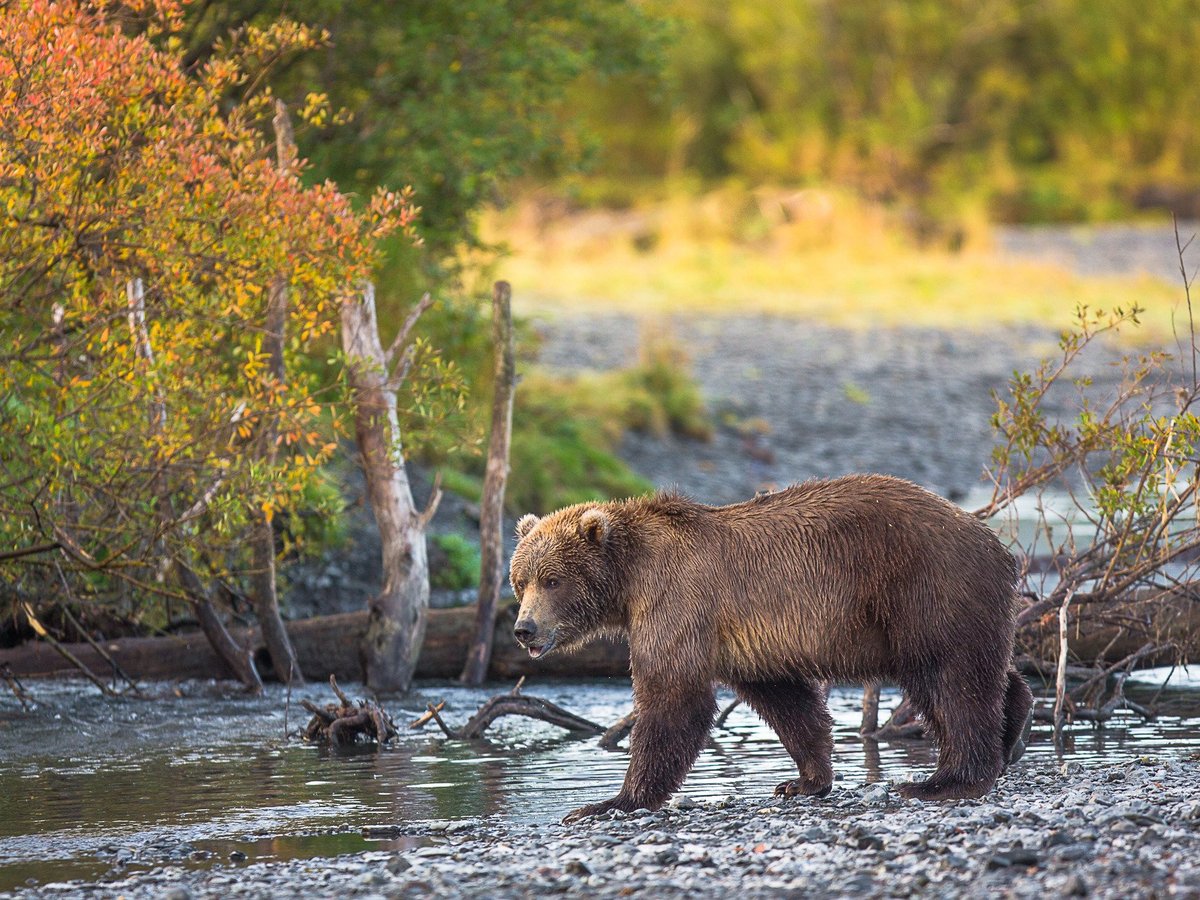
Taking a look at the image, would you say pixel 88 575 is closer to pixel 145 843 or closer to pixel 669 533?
pixel 145 843

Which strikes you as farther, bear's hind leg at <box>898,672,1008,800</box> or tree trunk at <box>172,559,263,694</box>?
tree trunk at <box>172,559,263,694</box>

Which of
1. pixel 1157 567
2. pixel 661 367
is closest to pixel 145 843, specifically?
pixel 1157 567

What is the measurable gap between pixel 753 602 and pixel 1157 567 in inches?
117

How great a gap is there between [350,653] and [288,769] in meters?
2.50

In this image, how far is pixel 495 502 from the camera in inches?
444

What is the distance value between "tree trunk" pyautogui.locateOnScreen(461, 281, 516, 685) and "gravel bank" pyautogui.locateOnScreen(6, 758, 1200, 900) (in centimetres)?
374

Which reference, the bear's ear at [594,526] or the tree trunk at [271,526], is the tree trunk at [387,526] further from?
the bear's ear at [594,526]

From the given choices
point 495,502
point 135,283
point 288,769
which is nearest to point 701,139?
point 495,502

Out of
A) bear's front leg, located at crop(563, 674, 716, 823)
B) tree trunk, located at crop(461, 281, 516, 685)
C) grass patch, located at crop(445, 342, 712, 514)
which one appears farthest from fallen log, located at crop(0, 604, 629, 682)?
bear's front leg, located at crop(563, 674, 716, 823)

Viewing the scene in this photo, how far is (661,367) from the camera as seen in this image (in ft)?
70.2

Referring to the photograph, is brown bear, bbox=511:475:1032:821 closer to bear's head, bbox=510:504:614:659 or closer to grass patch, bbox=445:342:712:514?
bear's head, bbox=510:504:614:659

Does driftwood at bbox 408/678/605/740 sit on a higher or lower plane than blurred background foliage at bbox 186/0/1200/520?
lower

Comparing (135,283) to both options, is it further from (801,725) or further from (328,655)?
(801,725)

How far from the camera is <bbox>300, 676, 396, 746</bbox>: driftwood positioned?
953 cm
